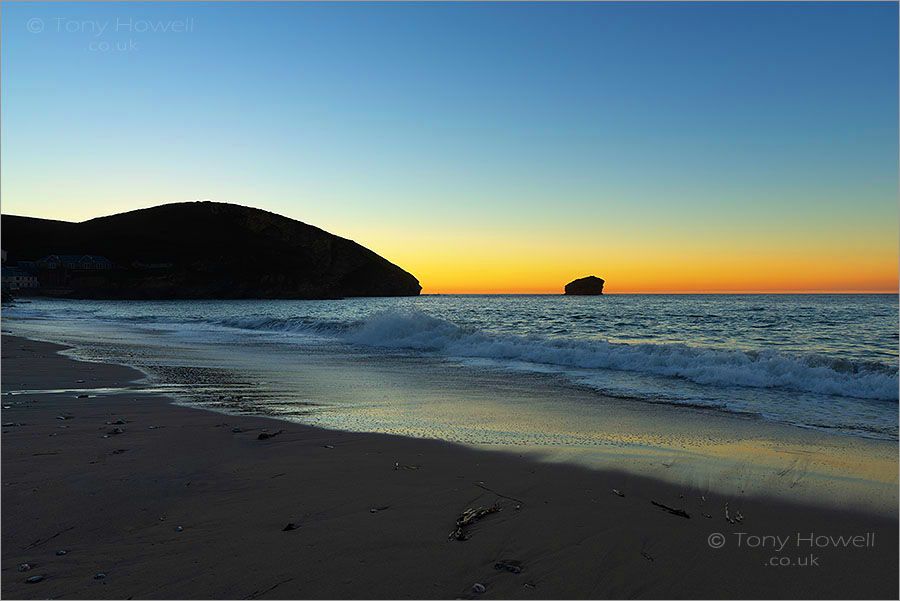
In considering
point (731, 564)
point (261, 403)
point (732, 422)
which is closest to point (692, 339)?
point (732, 422)

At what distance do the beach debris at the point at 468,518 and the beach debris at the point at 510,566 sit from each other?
1.10ft

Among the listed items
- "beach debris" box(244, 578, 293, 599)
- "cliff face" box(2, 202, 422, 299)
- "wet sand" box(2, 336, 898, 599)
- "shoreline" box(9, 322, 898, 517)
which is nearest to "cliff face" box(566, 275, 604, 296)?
"cliff face" box(2, 202, 422, 299)

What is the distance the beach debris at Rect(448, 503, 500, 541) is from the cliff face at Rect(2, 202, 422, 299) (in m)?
127

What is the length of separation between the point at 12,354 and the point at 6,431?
32.2ft

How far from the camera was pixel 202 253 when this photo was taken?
130375 millimetres

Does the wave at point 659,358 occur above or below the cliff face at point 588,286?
below

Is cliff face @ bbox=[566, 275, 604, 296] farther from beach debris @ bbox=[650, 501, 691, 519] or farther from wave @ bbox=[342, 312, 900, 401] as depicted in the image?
beach debris @ bbox=[650, 501, 691, 519]

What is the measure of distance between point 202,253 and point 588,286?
12077 cm

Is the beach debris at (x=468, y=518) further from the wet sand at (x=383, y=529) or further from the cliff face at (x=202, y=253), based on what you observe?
the cliff face at (x=202, y=253)

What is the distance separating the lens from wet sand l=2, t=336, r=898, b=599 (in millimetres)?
2689

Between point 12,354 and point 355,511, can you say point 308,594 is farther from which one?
point 12,354

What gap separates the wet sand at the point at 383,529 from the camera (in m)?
2.69

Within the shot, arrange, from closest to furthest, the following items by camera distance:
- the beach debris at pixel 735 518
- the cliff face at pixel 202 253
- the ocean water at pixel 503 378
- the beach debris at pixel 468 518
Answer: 1. the beach debris at pixel 468 518
2. the beach debris at pixel 735 518
3. the ocean water at pixel 503 378
4. the cliff face at pixel 202 253

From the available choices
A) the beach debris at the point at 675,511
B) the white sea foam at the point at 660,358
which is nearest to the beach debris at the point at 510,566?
the beach debris at the point at 675,511
